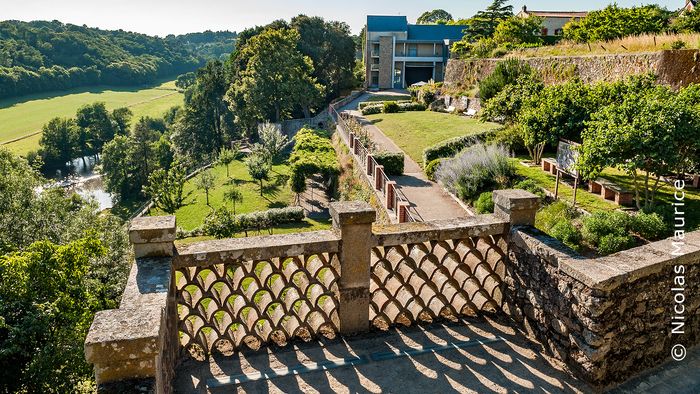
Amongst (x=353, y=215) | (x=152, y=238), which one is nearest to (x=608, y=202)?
(x=353, y=215)

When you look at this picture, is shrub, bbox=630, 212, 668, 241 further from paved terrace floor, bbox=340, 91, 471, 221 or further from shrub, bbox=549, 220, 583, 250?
paved terrace floor, bbox=340, 91, 471, 221

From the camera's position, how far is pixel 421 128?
3250 cm

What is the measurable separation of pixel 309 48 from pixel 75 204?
37.1 metres

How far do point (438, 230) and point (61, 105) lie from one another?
338 ft

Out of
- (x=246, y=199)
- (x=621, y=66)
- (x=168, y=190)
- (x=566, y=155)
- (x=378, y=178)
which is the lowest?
(x=246, y=199)

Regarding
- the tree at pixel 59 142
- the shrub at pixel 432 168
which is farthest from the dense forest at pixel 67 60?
the shrub at pixel 432 168

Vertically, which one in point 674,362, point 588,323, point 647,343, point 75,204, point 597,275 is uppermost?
point 597,275

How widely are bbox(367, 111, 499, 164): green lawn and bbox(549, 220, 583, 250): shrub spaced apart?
13.3m

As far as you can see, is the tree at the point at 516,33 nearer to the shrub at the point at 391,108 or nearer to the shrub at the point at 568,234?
the shrub at the point at 391,108

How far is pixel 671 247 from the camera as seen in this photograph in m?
4.59

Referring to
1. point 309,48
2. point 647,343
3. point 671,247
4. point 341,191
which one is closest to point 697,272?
point 671,247

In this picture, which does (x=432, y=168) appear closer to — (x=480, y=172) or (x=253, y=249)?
(x=480, y=172)

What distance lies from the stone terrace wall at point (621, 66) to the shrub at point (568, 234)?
10.1 m

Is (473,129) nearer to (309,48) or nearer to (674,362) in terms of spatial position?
(674,362)
